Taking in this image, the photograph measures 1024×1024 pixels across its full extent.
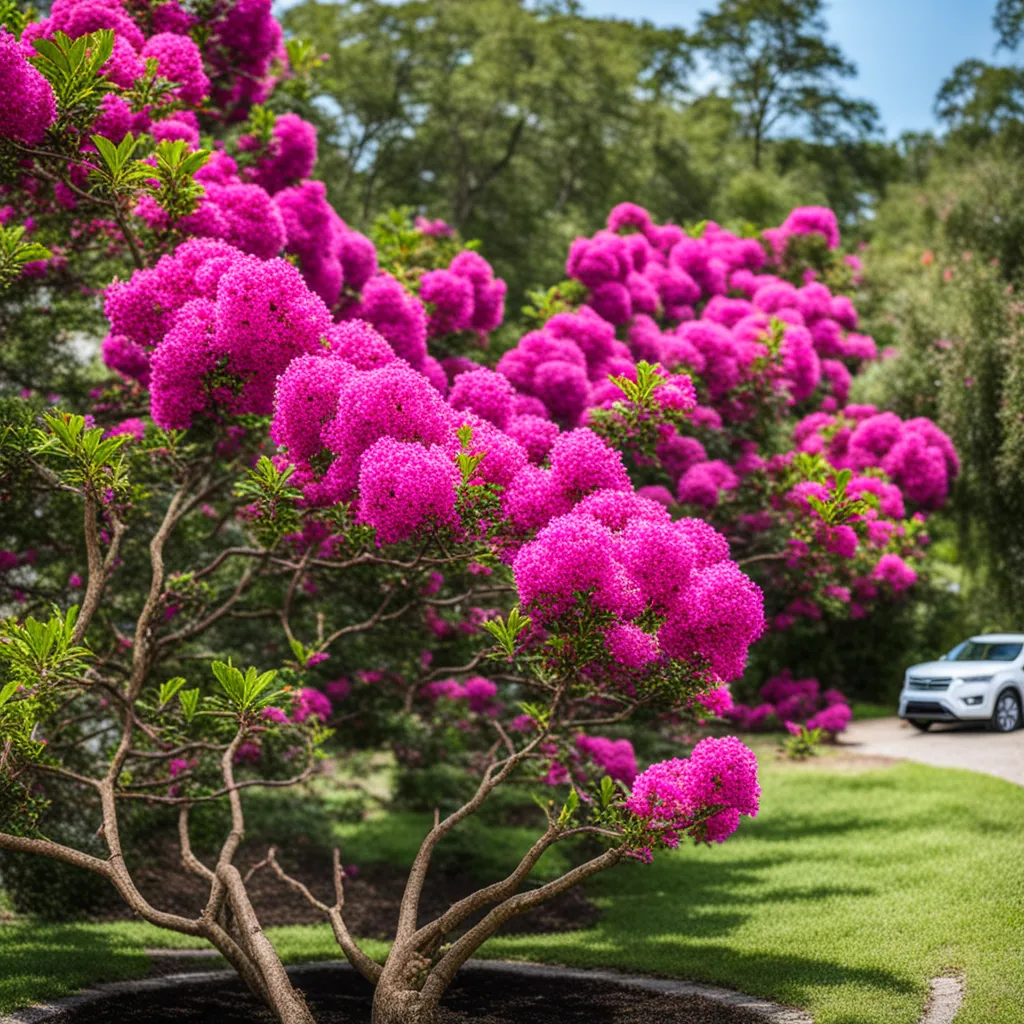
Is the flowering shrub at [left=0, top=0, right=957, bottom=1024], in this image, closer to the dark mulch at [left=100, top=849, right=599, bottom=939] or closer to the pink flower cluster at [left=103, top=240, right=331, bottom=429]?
the pink flower cluster at [left=103, top=240, right=331, bottom=429]

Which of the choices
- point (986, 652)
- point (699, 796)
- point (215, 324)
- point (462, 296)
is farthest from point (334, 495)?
point (986, 652)

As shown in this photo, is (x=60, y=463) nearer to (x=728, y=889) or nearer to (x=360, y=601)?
(x=360, y=601)

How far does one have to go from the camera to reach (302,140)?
10031mm

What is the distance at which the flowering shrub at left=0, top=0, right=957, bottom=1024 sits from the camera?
5.91 m

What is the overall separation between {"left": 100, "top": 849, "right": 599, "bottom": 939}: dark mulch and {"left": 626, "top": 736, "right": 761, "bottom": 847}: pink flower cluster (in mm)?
4948

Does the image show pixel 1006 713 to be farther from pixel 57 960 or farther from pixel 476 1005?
pixel 57 960

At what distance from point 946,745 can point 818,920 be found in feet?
31.1

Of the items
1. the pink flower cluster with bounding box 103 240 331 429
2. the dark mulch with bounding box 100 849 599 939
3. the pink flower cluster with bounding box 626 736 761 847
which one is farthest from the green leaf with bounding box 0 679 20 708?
the dark mulch with bounding box 100 849 599 939

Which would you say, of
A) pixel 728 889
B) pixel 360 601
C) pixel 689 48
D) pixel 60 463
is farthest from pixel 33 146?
pixel 689 48

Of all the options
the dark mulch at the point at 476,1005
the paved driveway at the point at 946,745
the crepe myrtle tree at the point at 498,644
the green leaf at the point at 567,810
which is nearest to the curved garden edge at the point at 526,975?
the dark mulch at the point at 476,1005

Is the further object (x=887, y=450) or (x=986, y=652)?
(x=986, y=652)

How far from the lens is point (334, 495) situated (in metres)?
6.42

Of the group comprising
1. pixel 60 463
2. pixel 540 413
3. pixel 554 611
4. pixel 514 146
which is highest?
pixel 514 146

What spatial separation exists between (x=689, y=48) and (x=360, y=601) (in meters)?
42.4
